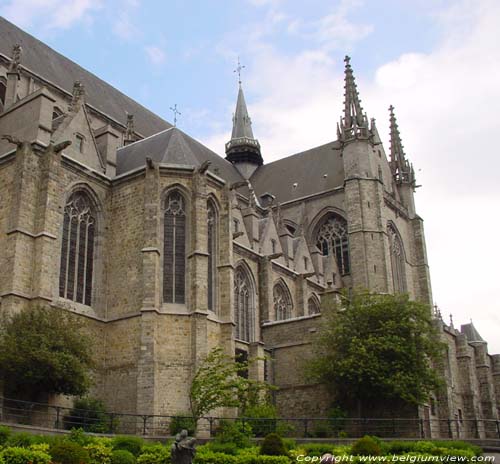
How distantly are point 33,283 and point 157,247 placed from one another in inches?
197

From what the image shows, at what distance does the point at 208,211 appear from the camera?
3134 cm

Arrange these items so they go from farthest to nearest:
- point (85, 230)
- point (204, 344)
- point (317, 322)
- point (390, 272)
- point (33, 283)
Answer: point (390, 272)
point (317, 322)
point (85, 230)
point (204, 344)
point (33, 283)

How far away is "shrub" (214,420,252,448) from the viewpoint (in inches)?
844

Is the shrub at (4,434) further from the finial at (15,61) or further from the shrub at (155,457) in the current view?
the finial at (15,61)

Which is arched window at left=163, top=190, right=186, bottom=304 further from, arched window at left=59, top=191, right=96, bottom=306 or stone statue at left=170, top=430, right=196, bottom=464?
stone statue at left=170, top=430, right=196, bottom=464

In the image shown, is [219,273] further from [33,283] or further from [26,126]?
[26,126]

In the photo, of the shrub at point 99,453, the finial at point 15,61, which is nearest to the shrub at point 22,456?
the shrub at point 99,453

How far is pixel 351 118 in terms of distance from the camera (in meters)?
48.7

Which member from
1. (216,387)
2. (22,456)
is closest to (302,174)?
(216,387)

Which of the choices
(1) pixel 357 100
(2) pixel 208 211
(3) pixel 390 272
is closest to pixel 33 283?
(2) pixel 208 211

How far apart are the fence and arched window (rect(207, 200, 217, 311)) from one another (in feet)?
17.3

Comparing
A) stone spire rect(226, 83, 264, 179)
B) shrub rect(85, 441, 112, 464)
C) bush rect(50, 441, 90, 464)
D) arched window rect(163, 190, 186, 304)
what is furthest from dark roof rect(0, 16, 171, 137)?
bush rect(50, 441, 90, 464)

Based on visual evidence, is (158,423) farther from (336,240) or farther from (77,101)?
(336,240)

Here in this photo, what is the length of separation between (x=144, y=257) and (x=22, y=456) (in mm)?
12743
